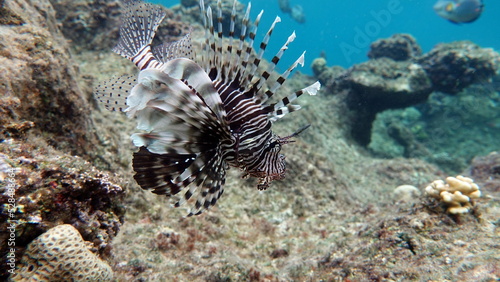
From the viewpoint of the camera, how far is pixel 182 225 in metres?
4.01

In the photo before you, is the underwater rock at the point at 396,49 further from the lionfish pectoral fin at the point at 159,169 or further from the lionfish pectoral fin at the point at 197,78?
the lionfish pectoral fin at the point at 159,169

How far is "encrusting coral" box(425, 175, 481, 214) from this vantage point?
360 cm

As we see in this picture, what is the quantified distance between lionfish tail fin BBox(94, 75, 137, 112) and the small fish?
15.2 metres

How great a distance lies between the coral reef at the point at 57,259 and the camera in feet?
6.04

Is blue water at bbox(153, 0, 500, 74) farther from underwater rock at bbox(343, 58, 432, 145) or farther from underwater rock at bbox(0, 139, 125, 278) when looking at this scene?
underwater rock at bbox(0, 139, 125, 278)

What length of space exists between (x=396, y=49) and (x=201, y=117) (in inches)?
598

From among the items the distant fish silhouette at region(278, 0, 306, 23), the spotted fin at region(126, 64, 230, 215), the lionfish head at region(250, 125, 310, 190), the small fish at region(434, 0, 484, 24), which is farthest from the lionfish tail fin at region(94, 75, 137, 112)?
the distant fish silhouette at region(278, 0, 306, 23)

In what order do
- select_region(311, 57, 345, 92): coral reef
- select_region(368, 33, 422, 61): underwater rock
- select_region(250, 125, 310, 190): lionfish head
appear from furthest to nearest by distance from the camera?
select_region(368, 33, 422, 61): underwater rock < select_region(311, 57, 345, 92): coral reef < select_region(250, 125, 310, 190): lionfish head

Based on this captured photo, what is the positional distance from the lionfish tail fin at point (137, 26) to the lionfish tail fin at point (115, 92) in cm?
50

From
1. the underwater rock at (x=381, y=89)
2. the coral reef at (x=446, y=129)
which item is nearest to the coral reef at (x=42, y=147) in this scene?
the underwater rock at (x=381, y=89)

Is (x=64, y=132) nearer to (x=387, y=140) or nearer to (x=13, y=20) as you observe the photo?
(x=13, y=20)

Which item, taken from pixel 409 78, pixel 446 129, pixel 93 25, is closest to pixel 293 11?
pixel 446 129

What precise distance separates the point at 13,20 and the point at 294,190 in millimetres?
5139

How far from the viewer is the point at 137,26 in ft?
11.8
